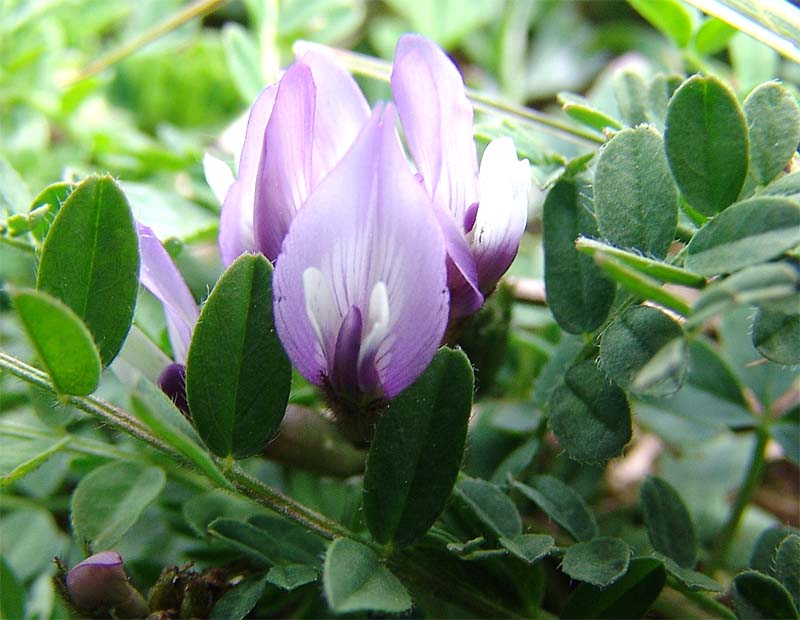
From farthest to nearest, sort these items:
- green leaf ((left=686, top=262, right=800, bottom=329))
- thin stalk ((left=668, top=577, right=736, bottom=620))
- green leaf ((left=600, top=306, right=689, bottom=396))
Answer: thin stalk ((left=668, top=577, right=736, bottom=620)) < green leaf ((left=600, top=306, right=689, bottom=396)) < green leaf ((left=686, top=262, right=800, bottom=329))

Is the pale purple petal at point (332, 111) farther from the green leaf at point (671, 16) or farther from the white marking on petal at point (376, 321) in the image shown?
the green leaf at point (671, 16)

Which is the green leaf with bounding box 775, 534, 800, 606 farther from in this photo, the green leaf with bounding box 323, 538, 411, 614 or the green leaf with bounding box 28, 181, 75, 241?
the green leaf with bounding box 28, 181, 75, 241

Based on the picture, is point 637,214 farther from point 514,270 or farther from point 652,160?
point 514,270

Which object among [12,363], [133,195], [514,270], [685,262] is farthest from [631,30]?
[12,363]

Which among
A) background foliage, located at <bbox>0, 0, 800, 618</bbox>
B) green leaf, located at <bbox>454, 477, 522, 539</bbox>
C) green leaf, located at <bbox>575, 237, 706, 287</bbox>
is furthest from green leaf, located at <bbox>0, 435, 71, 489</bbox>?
green leaf, located at <bbox>575, 237, 706, 287</bbox>

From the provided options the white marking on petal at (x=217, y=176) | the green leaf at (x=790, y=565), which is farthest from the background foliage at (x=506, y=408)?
the white marking on petal at (x=217, y=176)
